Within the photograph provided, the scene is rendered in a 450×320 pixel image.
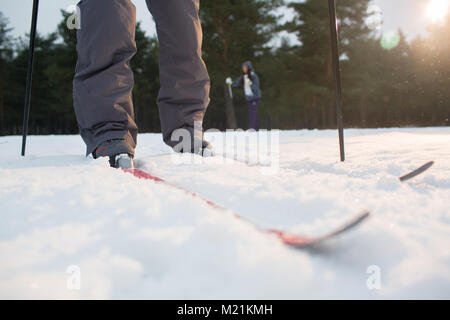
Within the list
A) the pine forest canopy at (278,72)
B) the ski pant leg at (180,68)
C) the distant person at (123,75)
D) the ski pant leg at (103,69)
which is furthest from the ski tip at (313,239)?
the pine forest canopy at (278,72)

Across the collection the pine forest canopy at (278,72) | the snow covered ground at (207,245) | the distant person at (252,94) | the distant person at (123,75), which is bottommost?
the snow covered ground at (207,245)

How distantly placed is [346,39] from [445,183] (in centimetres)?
1814

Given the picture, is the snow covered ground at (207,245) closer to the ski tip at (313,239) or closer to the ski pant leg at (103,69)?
the ski tip at (313,239)

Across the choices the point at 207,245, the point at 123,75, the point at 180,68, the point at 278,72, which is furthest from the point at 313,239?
the point at 278,72

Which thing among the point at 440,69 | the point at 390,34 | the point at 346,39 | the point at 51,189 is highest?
the point at 390,34

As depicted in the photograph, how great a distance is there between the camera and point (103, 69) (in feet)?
4.47

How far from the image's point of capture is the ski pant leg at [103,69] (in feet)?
4.28

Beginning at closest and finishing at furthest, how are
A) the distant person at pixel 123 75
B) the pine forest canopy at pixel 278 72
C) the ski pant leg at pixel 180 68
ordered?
the distant person at pixel 123 75
the ski pant leg at pixel 180 68
the pine forest canopy at pixel 278 72

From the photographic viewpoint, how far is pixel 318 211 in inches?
25.6
